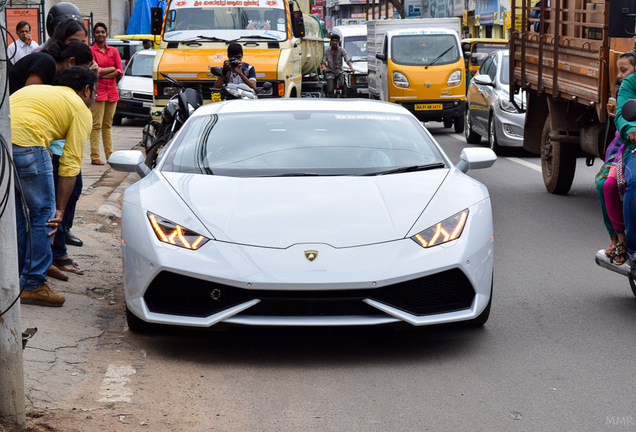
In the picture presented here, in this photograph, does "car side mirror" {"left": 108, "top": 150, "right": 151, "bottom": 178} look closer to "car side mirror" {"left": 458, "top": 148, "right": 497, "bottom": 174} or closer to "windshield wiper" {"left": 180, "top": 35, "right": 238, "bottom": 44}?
"car side mirror" {"left": 458, "top": 148, "right": 497, "bottom": 174}

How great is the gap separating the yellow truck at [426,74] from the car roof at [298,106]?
42.9 ft

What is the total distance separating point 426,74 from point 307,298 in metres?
15.9

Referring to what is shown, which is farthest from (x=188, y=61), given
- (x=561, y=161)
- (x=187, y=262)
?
(x=187, y=262)

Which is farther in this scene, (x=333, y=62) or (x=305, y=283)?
(x=333, y=62)

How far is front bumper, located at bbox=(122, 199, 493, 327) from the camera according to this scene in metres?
4.57

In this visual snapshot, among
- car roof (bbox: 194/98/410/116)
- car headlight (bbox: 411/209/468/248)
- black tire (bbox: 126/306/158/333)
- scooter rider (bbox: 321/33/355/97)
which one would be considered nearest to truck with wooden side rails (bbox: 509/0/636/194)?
car roof (bbox: 194/98/410/116)

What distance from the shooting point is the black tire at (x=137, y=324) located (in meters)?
5.06

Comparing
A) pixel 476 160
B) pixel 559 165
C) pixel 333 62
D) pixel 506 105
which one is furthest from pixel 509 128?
pixel 333 62

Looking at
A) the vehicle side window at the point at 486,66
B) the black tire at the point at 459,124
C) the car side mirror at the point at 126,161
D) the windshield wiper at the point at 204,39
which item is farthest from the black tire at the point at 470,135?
the car side mirror at the point at 126,161

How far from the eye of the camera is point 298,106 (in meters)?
6.45

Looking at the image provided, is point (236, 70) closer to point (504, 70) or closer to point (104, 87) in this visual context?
point (104, 87)

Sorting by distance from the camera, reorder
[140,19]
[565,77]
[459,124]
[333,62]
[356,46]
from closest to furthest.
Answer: [565,77] < [459,124] < [333,62] < [356,46] < [140,19]

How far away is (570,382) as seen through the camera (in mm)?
4391

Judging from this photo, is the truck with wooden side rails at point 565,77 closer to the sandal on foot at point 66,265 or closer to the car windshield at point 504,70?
the car windshield at point 504,70
